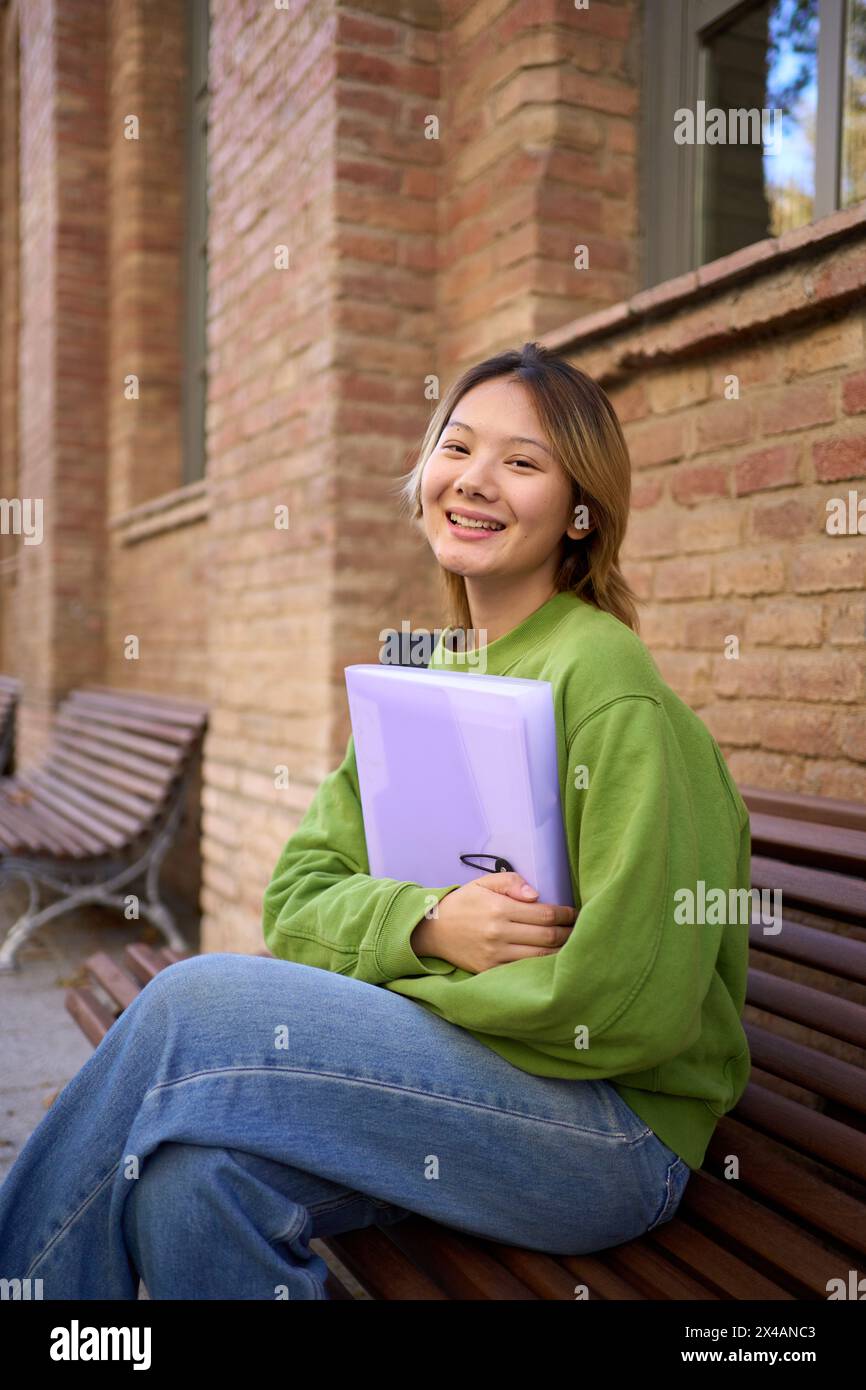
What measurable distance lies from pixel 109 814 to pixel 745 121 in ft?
11.6

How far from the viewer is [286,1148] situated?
1402 millimetres

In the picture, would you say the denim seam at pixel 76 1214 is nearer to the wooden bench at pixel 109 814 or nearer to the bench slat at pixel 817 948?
the bench slat at pixel 817 948

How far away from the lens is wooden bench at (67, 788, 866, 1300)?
55.8 inches

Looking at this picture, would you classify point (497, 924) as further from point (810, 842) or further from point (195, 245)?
point (195, 245)

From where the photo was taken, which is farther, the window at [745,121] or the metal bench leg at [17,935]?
the metal bench leg at [17,935]

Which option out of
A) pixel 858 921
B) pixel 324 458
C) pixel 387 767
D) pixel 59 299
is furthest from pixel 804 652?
pixel 59 299

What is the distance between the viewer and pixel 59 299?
7.04m

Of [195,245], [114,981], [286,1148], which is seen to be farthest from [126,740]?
[286,1148]

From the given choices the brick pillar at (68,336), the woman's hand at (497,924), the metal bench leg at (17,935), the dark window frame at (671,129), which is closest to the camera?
the woman's hand at (497,924)

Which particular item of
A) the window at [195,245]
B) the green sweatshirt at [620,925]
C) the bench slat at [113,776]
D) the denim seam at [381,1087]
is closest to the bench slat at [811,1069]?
the green sweatshirt at [620,925]

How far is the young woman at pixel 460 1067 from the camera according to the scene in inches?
53.2

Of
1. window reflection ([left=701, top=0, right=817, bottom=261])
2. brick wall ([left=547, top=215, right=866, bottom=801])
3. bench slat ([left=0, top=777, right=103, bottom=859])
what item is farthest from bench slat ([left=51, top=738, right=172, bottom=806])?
window reflection ([left=701, top=0, right=817, bottom=261])

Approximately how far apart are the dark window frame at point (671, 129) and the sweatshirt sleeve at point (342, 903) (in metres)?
2.16

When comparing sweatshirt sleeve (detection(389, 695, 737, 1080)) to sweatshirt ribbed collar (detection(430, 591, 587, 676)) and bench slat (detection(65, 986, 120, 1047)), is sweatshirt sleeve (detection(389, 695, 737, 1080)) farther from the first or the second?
bench slat (detection(65, 986, 120, 1047))
